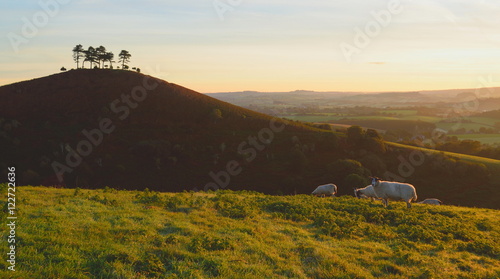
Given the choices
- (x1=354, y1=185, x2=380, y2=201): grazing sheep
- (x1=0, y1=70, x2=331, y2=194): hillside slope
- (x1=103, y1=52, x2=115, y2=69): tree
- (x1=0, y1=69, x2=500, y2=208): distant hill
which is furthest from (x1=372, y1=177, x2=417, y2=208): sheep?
(x1=103, y1=52, x2=115, y2=69): tree

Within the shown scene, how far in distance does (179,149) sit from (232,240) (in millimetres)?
70308

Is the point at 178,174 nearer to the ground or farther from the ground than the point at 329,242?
nearer to the ground

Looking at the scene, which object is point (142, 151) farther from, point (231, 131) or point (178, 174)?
point (231, 131)

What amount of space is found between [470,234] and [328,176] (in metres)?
57.5

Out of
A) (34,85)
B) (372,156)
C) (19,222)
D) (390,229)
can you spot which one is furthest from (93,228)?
(34,85)

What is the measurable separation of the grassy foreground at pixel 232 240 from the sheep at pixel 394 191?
254 cm

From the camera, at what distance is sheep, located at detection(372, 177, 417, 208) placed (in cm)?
2206

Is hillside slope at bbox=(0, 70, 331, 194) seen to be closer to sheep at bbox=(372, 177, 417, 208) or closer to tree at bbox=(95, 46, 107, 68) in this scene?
tree at bbox=(95, 46, 107, 68)

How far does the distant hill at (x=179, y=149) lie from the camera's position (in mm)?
69188

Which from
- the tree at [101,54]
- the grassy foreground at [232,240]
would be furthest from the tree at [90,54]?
the grassy foreground at [232,240]

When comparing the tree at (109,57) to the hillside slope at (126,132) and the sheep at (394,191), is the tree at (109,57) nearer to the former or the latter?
the hillside slope at (126,132)

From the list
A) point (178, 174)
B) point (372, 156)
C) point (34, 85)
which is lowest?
point (178, 174)

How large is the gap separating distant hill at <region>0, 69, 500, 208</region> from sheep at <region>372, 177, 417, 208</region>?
43120 mm

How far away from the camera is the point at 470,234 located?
51.8 feet
